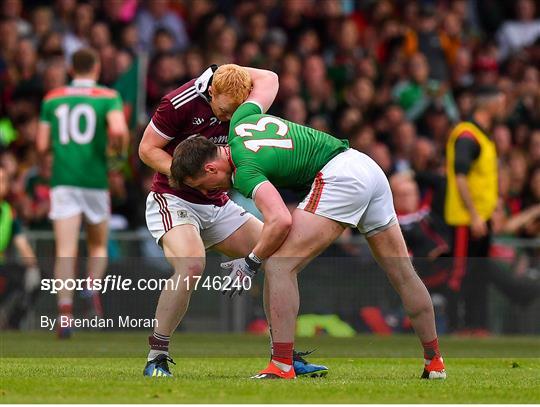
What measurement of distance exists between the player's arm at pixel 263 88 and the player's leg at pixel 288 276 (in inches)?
33.6

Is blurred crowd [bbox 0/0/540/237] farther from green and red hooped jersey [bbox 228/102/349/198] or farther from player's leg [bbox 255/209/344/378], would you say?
player's leg [bbox 255/209/344/378]

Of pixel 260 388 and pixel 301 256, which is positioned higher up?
pixel 301 256

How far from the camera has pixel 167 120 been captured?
31.8 ft

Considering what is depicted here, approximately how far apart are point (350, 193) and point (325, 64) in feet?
37.6

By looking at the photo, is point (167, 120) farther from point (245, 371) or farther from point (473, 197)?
point (473, 197)

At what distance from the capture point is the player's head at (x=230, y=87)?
920cm

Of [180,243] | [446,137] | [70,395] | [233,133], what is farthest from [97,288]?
[446,137]

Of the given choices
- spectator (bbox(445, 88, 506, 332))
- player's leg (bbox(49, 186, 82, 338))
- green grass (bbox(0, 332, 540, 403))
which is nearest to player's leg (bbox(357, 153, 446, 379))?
green grass (bbox(0, 332, 540, 403))

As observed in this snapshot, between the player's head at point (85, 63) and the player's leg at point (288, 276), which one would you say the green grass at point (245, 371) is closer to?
the player's leg at point (288, 276)

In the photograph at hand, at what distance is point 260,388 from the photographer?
799 cm

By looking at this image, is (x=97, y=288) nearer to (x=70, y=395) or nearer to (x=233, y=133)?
(x=233, y=133)

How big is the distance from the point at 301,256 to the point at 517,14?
14.2 meters

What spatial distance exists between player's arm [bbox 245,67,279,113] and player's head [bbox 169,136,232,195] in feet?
1.81

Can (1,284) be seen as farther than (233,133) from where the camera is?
Yes
